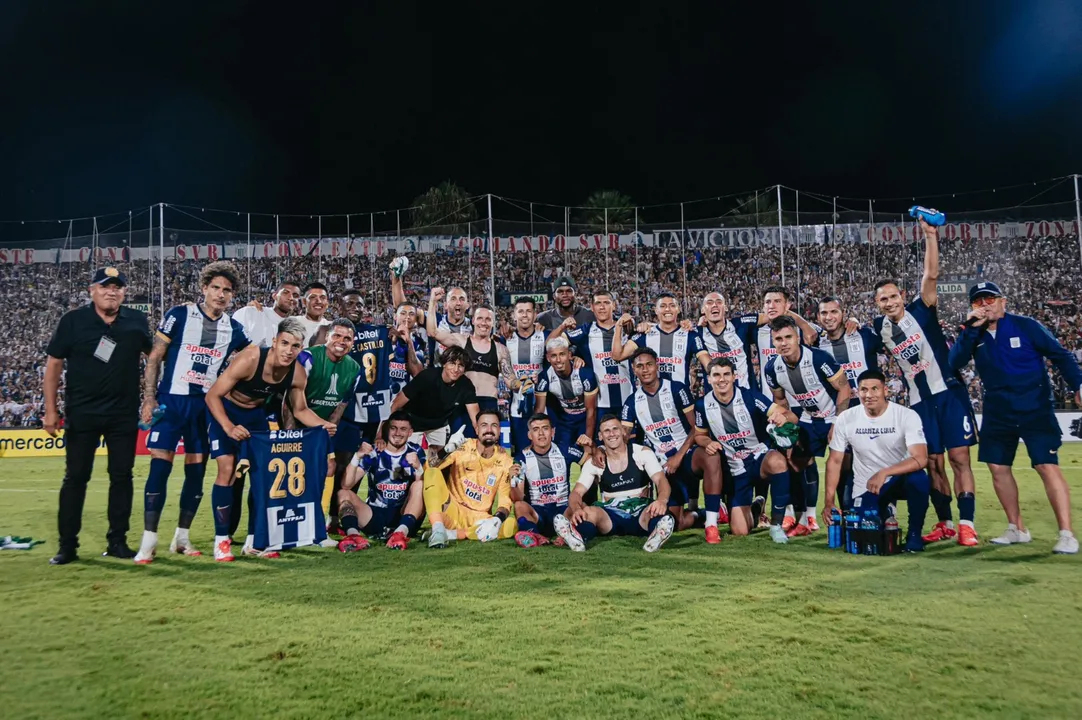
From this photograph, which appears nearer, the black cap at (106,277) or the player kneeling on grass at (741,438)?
the black cap at (106,277)

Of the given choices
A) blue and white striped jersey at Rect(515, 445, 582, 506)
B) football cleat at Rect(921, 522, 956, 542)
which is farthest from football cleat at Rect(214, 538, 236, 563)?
football cleat at Rect(921, 522, 956, 542)

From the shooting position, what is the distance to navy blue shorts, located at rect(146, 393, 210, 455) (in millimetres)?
5691

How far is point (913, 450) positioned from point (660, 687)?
3756 mm

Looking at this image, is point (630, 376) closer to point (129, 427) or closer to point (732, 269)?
point (129, 427)

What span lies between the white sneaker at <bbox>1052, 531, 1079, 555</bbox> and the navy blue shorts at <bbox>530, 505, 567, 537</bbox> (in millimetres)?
3827

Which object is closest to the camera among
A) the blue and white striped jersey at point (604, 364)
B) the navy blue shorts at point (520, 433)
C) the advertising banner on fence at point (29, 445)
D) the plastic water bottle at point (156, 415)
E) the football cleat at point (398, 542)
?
the plastic water bottle at point (156, 415)

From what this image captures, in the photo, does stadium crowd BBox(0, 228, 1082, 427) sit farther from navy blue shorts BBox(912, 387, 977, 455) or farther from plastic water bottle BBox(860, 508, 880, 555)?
plastic water bottle BBox(860, 508, 880, 555)

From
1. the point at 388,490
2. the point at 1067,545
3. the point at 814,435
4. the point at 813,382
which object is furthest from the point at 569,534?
the point at 1067,545

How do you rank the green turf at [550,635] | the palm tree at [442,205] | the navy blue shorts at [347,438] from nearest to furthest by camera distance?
the green turf at [550,635], the navy blue shorts at [347,438], the palm tree at [442,205]

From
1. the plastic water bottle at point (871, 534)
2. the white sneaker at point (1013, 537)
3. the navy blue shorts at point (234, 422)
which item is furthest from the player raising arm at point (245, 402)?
the white sneaker at point (1013, 537)

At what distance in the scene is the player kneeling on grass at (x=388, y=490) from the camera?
627 centimetres

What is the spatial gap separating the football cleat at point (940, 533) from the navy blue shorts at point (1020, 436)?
782mm

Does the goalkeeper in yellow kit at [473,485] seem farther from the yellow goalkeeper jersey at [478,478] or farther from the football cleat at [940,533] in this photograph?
the football cleat at [940,533]

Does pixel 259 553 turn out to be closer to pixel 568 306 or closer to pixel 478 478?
pixel 478 478
